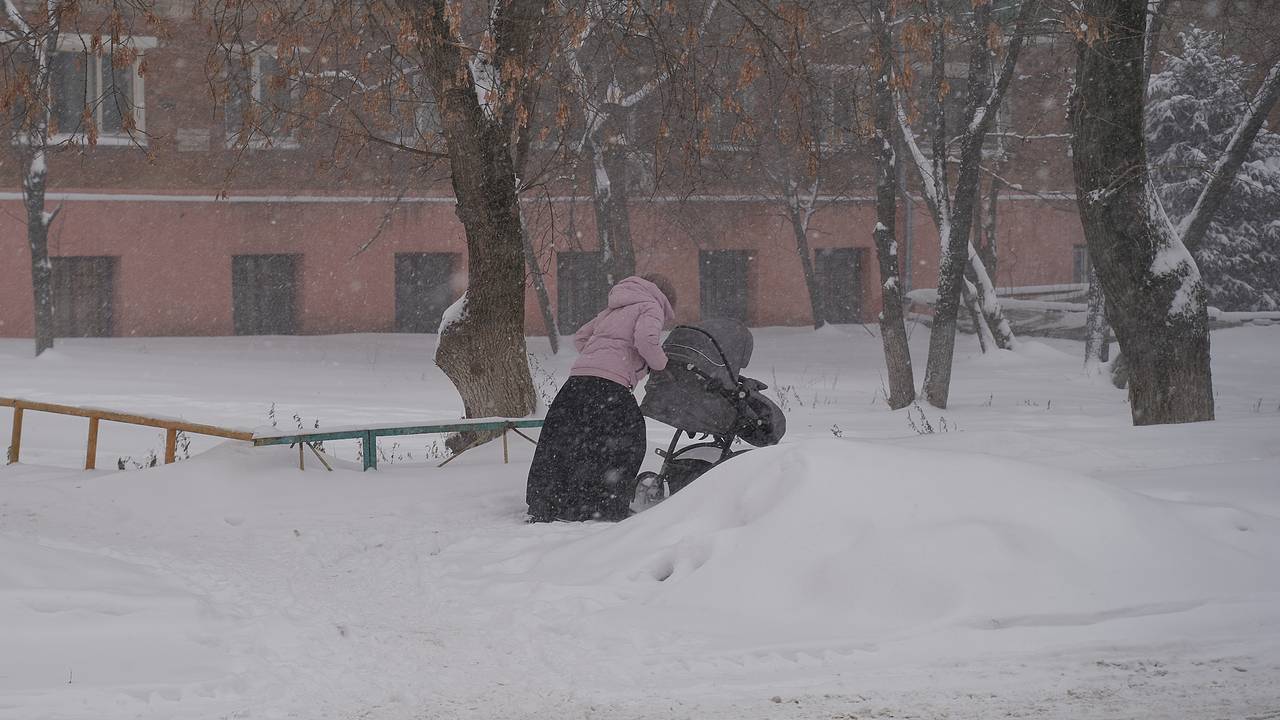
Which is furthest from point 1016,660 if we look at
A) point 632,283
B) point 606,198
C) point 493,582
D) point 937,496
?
point 606,198

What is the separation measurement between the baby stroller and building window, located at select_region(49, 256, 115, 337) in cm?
1968

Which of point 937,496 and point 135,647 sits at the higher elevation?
point 937,496

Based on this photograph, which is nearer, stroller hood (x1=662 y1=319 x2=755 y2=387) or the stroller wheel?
stroller hood (x1=662 y1=319 x2=755 y2=387)

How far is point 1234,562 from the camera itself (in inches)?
196

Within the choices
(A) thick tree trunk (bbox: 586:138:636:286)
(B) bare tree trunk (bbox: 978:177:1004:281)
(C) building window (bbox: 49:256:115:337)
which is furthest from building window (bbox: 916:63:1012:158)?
(C) building window (bbox: 49:256:115:337)

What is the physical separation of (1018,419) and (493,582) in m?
9.08

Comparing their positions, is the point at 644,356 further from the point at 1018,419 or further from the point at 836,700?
the point at 1018,419

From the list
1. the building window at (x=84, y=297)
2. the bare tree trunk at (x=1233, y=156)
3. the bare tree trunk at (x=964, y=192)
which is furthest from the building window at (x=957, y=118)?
the building window at (x=84, y=297)

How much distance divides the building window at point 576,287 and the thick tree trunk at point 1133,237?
17.8 metres

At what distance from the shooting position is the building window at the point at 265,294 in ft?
81.7

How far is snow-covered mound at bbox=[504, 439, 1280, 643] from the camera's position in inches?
185

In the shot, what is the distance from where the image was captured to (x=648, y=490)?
303 inches

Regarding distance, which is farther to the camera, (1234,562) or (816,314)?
(816,314)

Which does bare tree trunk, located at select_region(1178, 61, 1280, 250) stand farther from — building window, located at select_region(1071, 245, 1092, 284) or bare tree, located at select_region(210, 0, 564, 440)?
building window, located at select_region(1071, 245, 1092, 284)
